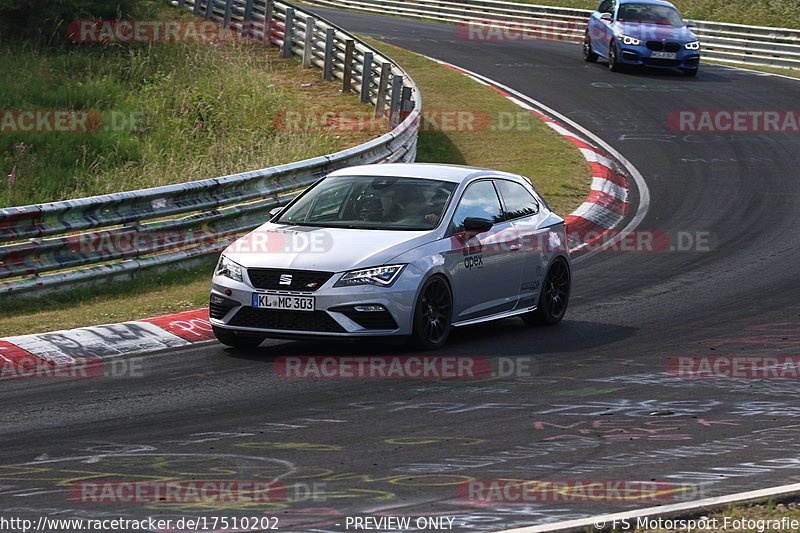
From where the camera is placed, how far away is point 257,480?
6457 millimetres

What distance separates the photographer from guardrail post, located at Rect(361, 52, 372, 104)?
953 inches

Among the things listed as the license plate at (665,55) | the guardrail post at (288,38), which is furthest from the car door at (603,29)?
the guardrail post at (288,38)

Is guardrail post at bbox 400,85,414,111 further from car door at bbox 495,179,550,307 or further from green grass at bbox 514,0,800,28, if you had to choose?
green grass at bbox 514,0,800,28

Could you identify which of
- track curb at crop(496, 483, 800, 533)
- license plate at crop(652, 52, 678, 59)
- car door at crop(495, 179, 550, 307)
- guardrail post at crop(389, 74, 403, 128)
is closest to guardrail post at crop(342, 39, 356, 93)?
guardrail post at crop(389, 74, 403, 128)

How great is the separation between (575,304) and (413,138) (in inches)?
304

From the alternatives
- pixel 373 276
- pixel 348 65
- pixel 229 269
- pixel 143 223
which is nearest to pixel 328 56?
pixel 348 65

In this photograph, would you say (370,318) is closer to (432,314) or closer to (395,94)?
(432,314)

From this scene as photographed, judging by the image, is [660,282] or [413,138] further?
[413,138]

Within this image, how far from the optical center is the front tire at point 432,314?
10.0 m

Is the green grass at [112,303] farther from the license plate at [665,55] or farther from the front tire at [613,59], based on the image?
the front tire at [613,59]

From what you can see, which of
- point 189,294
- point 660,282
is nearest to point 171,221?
point 189,294

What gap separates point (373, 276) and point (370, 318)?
1.12 feet

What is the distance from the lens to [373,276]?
9914 mm

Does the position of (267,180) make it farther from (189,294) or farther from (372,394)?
(372,394)
